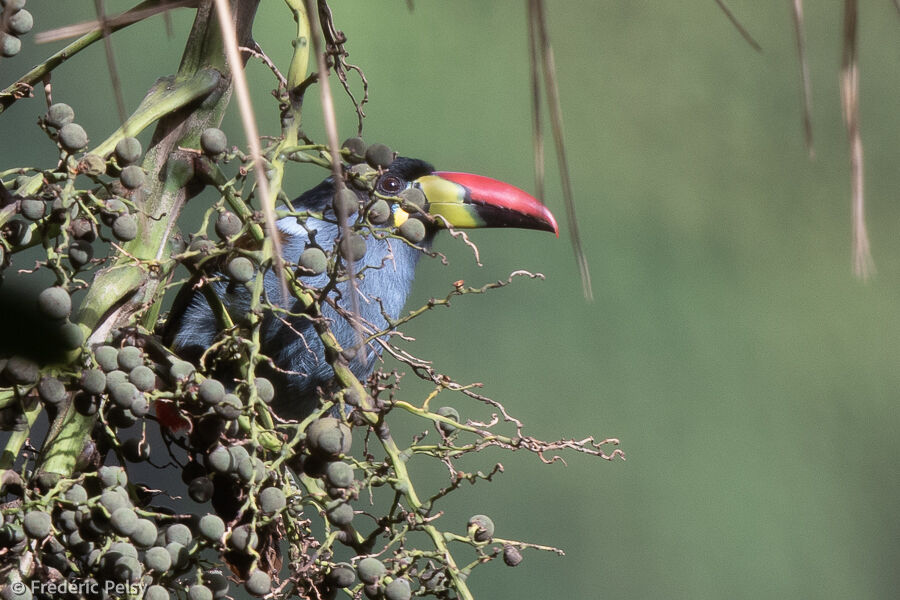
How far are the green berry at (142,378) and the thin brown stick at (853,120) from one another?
1.38 feet

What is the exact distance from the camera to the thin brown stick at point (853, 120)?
413mm

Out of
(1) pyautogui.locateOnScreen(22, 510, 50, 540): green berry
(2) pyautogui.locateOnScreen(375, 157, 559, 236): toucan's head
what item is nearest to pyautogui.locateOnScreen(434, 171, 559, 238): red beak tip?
(2) pyautogui.locateOnScreen(375, 157, 559, 236): toucan's head

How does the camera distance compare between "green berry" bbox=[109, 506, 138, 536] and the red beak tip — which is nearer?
"green berry" bbox=[109, 506, 138, 536]

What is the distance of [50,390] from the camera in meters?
0.63

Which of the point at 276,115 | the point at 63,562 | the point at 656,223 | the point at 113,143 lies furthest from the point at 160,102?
the point at 656,223

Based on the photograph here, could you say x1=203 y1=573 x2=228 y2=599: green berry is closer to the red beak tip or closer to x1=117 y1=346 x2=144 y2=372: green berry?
x1=117 y1=346 x2=144 y2=372: green berry

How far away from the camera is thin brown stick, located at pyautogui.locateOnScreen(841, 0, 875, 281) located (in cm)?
41

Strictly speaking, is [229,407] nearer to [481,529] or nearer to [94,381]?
[94,381]

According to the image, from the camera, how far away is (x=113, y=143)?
27.2 inches

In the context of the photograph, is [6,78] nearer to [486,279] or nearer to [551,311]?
[486,279]

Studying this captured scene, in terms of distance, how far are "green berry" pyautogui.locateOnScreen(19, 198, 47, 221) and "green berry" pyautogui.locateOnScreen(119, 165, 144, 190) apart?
2.1 inches

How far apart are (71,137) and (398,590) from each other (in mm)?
358

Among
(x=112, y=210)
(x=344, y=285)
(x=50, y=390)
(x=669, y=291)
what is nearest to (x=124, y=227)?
(x=112, y=210)

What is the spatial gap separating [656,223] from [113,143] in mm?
1941
